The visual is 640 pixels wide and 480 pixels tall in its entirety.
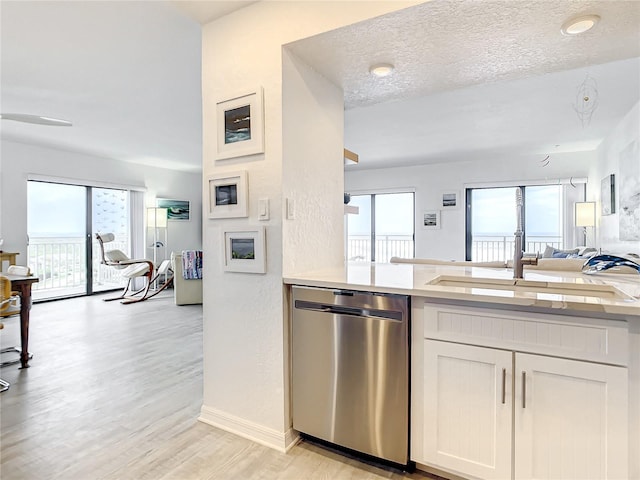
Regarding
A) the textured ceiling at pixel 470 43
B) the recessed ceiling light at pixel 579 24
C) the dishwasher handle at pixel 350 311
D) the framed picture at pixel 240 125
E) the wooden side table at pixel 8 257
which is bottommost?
the dishwasher handle at pixel 350 311

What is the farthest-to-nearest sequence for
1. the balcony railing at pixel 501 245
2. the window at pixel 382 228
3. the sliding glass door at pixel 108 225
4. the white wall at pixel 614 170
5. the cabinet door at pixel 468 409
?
the window at pixel 382 228
the balcony railing at pixel 501 245
the sliding glass door at pixel 108 225
the white wall at pixel 614 170
the cabinet door at pixel 468 409

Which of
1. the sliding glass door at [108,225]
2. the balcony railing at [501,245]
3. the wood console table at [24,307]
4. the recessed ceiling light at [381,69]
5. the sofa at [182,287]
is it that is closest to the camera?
the recessed ceiling light at [381,69]

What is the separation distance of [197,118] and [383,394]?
3674mm

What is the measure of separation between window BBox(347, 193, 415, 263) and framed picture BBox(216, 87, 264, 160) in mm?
5563

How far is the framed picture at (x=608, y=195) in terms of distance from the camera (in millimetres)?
4223

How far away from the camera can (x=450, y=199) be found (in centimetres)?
692

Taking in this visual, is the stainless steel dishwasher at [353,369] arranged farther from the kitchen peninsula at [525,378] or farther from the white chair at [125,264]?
the white chair at [125,264]

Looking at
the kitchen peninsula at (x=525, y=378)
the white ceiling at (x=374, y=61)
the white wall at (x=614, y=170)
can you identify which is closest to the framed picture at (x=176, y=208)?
the white ceiling at (x=374, y=61)

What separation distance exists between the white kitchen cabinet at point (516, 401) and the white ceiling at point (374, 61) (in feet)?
4.36

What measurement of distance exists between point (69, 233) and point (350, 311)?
614 cm

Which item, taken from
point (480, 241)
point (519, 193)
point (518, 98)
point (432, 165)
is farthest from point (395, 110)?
point (480, 241)

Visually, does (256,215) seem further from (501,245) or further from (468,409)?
(501,245)

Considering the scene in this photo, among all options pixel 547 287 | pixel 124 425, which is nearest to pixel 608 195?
pixel 547 287

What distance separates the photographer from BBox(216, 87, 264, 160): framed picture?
6.02 ft
